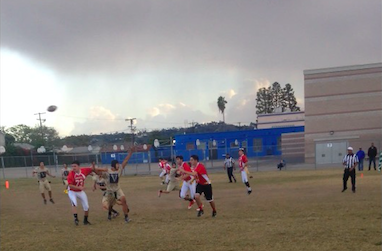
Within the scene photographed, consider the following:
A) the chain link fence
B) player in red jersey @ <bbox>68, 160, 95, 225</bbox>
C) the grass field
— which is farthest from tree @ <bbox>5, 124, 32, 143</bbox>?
player in red jersey @ <bbox>68, 160, 95, 225</bbox>

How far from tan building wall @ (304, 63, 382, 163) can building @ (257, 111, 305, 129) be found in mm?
24913

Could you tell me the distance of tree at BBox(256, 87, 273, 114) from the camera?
4008 inches

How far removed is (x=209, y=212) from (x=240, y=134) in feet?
167

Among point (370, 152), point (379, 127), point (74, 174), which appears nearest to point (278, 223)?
point (74, 174)

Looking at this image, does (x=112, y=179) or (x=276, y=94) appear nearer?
(x=112, y=179)

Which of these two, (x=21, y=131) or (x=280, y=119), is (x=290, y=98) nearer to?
Result: (x=280, y=119)

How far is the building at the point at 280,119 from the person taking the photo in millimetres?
72250

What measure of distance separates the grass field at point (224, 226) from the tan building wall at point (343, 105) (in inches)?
1238

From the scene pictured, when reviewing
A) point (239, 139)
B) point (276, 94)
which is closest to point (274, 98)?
point (276, 94)

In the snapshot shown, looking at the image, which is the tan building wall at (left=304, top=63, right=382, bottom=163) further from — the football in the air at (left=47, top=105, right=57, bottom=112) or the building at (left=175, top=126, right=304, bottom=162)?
the football in the air at (left=47, top=105, right=57, bottom=112)

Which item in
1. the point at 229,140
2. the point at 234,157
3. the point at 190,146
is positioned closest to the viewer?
the point at 234,157

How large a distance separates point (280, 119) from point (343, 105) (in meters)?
28.4

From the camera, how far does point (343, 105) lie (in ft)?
151

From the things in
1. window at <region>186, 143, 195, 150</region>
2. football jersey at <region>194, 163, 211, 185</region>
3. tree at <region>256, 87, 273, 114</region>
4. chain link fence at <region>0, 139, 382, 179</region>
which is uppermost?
tree at <region>256, 87, 273, 114</region>
